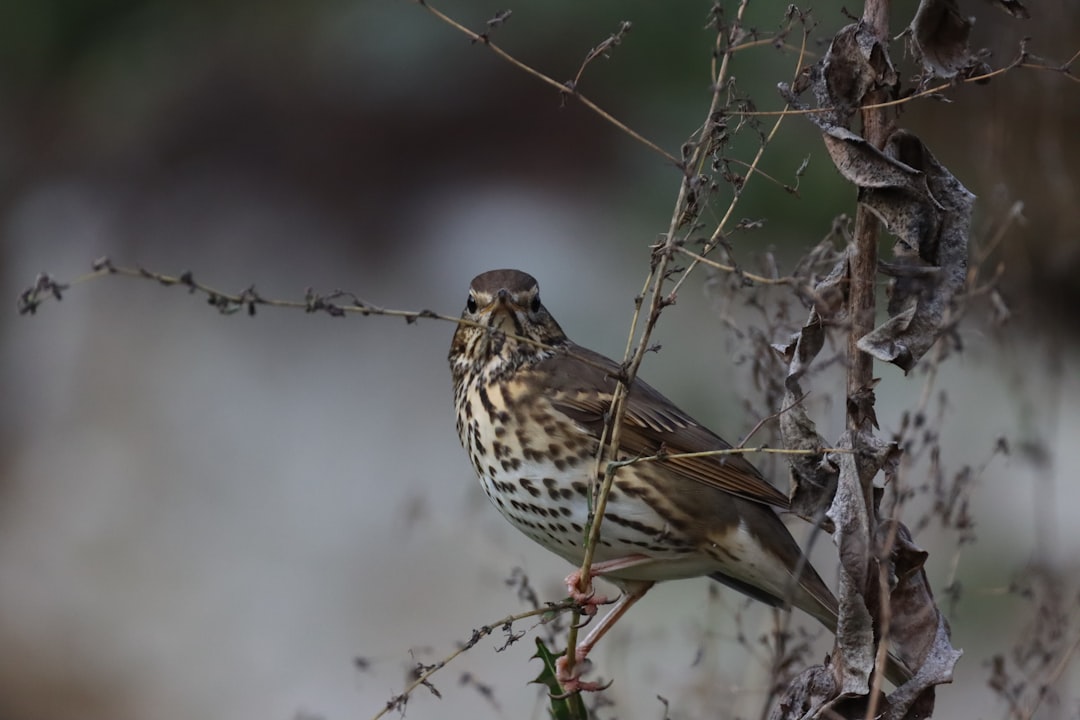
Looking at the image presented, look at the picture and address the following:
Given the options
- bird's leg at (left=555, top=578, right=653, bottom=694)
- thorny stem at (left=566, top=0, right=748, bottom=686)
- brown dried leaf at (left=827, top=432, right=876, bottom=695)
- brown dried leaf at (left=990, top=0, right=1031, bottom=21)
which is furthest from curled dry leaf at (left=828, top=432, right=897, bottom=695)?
brown dried leaf at (left=990, top=0, right=1031, bottom=21)

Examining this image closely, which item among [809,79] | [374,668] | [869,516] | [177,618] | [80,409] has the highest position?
[80,409]

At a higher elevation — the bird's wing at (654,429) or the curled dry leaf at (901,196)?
the bird's wing at (654,429)

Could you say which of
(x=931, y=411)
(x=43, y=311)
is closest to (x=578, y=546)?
(x=931, y=411)

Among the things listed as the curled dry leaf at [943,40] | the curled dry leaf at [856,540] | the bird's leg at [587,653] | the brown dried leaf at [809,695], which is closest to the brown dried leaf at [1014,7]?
the curled dry leaf at [943,40]

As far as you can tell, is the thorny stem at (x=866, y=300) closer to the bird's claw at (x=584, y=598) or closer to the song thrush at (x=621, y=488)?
the bird's claw at (x=584, y=598)

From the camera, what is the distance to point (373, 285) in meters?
6.38

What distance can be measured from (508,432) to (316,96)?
4699 mm

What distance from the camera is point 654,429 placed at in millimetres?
2863

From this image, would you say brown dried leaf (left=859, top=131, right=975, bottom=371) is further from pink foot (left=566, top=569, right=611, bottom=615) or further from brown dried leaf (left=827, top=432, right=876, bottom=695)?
pink foot (left=566, top=569, right=611, bottom=615)

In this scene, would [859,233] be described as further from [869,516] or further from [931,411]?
[931,411]

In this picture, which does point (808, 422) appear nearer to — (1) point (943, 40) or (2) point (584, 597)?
(2) point (584, 597)

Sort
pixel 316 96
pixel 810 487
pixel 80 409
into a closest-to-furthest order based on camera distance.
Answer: pixel 810 487 < pixel 80 409 < pixel 316 96

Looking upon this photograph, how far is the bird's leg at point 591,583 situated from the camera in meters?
2.11

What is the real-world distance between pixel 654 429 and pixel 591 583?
0.59 meters
